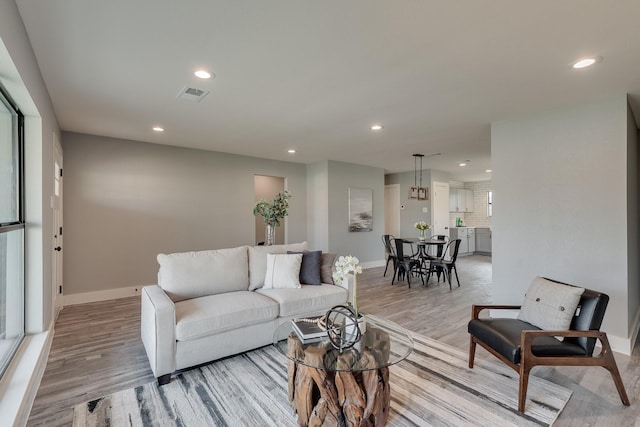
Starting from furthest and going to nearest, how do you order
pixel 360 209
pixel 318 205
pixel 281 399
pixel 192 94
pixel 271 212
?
pixel 360 209 → pixel 318 205 → pixel 271 212 → pixel 192 94 → pixel 281 399

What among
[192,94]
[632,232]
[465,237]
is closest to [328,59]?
[192,94]

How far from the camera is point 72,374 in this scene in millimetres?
2463

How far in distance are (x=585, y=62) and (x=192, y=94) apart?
Answer: 3.33 m

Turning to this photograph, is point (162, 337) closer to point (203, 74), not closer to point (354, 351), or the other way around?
point (354, 351)

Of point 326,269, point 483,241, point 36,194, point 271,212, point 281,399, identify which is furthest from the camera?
point 483,241

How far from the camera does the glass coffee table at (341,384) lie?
1.74 meters

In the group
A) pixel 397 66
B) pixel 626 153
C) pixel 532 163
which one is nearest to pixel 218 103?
pixel 397 66

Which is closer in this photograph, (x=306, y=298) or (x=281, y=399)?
(x=281, y=399)

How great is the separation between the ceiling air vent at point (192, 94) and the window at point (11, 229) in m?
1.22

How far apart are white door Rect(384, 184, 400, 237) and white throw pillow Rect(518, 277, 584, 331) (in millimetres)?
6087

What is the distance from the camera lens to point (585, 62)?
7.58 ft

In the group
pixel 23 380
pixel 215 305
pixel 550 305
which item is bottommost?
pixel 23 380

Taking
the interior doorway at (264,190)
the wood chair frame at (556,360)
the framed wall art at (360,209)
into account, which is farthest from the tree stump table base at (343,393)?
the interior doorway at (264,190)

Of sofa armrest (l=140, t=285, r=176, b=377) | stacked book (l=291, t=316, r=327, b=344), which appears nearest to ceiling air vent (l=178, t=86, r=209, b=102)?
sofa armrest (l=140, t=285, r=176, b=377)
